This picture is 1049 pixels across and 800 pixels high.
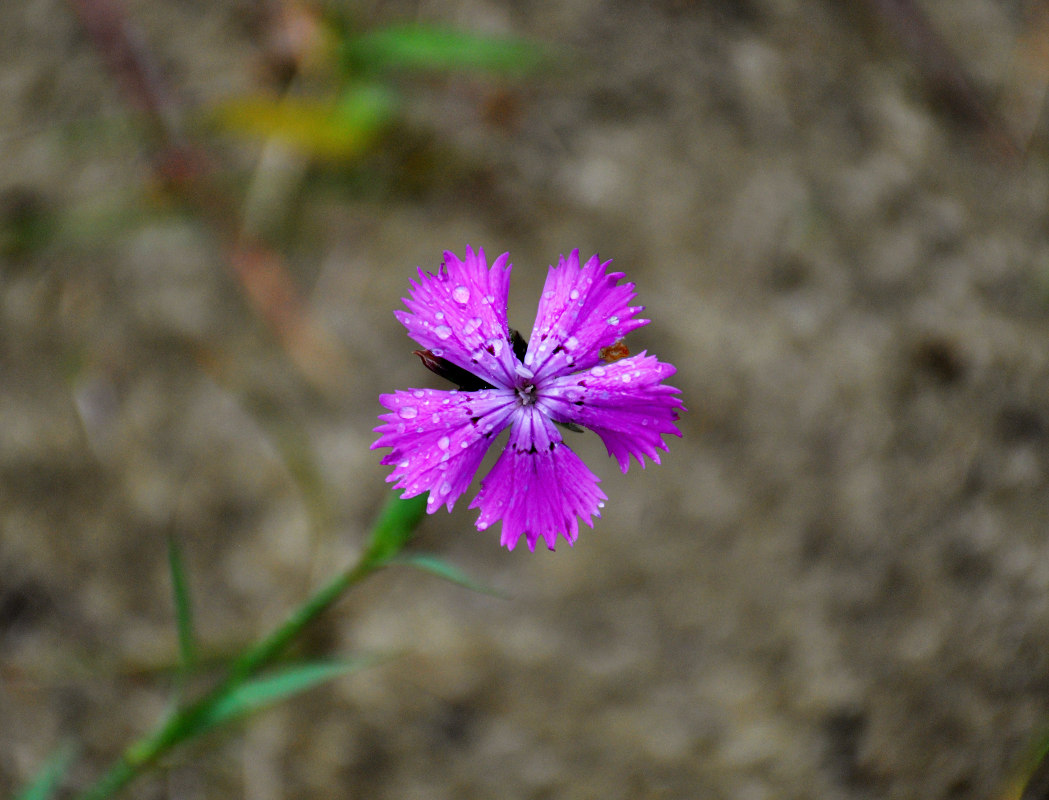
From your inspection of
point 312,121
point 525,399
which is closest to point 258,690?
point 525,399

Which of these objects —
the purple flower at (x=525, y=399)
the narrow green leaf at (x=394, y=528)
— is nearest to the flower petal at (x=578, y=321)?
the purple flower at (x=525, y=399)

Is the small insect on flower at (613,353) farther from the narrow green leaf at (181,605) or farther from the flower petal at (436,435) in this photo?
the narrow green leaf at (181,605)

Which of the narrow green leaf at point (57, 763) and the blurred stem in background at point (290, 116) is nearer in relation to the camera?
the narrow green leaf at point (57, 763)

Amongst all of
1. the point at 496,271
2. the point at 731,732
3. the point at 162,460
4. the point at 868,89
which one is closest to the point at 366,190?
the point at 162,460

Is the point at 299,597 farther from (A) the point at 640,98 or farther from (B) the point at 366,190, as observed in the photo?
(A) the point at 640,98

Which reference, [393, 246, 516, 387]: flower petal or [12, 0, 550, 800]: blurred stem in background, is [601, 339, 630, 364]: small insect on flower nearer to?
[393, 246, 516, 387]: flower petal

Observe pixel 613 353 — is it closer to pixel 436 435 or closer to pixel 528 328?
pixel 436 435

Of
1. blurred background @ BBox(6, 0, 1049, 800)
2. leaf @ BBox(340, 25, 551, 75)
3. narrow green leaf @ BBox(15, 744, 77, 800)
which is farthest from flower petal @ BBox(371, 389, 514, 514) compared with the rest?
leaf @ BBox(340, 25, 551, 75)
